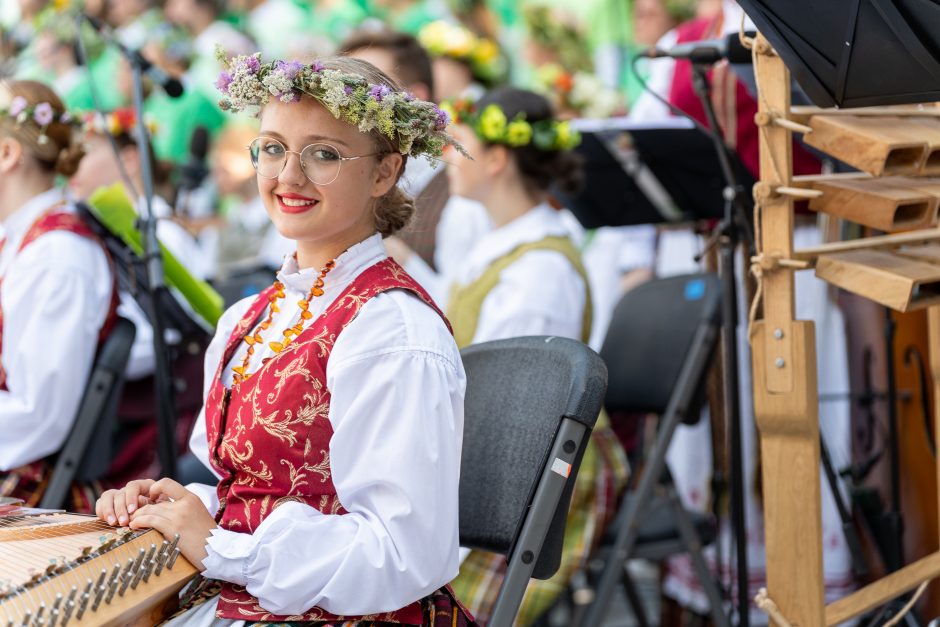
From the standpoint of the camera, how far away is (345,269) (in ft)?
5.93

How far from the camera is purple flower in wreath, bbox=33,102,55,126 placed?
284cm

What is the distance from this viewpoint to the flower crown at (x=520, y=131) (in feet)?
10.9

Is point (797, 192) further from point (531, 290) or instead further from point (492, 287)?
point (492, 287)

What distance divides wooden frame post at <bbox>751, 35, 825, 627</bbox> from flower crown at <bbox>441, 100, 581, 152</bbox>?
142cm

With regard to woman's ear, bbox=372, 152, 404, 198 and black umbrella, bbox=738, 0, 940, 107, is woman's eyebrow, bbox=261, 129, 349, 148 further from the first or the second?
black umbrella, bbox=738, 0, 940, 107

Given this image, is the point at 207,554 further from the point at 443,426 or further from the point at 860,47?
the point at 860,47

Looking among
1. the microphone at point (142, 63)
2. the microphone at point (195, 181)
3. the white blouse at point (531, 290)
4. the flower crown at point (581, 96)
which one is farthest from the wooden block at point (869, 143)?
the microphone at point (195, 181)

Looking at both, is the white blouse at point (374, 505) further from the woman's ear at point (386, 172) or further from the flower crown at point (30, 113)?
the flower crown at point (30, 113)

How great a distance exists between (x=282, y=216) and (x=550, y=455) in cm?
55

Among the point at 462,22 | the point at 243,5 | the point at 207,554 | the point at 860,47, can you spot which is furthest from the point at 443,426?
the point at 243,5

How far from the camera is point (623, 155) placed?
11.4 ft

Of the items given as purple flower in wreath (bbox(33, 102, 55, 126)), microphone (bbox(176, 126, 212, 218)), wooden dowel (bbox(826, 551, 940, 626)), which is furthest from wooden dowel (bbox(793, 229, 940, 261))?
microphone (bbox(176, 126, 212, 218))

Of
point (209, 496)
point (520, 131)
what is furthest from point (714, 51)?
point (209, 496)

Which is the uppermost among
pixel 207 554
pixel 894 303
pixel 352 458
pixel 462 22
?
pixel 462 22
